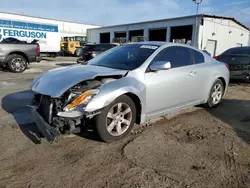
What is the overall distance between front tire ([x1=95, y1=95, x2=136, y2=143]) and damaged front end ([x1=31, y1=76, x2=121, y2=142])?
17 cm

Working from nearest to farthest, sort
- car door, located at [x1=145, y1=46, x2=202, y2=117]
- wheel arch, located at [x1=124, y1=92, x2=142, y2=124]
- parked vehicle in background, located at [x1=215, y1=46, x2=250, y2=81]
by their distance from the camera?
wheel arch, located at [x1=124, y1=92, x2=142, y2=124] → car door, located at [x1=145, y1=46, x2=202, y2=117] → parked vehicle in background, located at [x1=215, y1=46, x2=250, y2=81]

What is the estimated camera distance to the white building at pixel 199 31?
75.8 feet

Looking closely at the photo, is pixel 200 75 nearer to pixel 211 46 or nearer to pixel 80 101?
pixel 80 101

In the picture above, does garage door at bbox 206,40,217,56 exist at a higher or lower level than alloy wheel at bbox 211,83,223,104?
higher

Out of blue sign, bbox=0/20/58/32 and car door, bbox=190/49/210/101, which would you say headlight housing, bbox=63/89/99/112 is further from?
blue sign, bbox=0/20/58/32

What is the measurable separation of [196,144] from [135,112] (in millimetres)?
1079

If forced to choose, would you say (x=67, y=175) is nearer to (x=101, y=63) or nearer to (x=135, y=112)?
(x=135, y=112)

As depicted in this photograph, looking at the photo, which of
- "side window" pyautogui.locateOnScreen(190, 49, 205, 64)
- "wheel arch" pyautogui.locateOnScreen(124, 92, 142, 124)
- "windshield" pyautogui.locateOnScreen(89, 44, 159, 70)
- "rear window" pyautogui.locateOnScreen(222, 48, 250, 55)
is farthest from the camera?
"rear window" pyautogui.locateOnScreen(222, 48, 250, 55)

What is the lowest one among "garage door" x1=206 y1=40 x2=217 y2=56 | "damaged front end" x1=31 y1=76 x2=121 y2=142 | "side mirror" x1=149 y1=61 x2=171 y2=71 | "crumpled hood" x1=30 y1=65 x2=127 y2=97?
"damaged front end" x1=31 y1=76 x2=121 y2=142

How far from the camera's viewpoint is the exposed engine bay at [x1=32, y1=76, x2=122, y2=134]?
3.04 m

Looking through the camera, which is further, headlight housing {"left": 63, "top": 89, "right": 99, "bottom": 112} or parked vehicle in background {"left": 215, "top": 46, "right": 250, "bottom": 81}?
parked vehicle in background {"left": 215, "top": 46, "right": 250, "bottom": 81}

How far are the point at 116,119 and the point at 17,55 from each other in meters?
9.35

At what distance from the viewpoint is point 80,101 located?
3.07m

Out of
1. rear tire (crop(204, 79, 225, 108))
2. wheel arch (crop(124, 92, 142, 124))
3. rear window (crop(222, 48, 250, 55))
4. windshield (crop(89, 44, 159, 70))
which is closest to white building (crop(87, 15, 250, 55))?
rear window (crop(222, 48, 250, 55))
